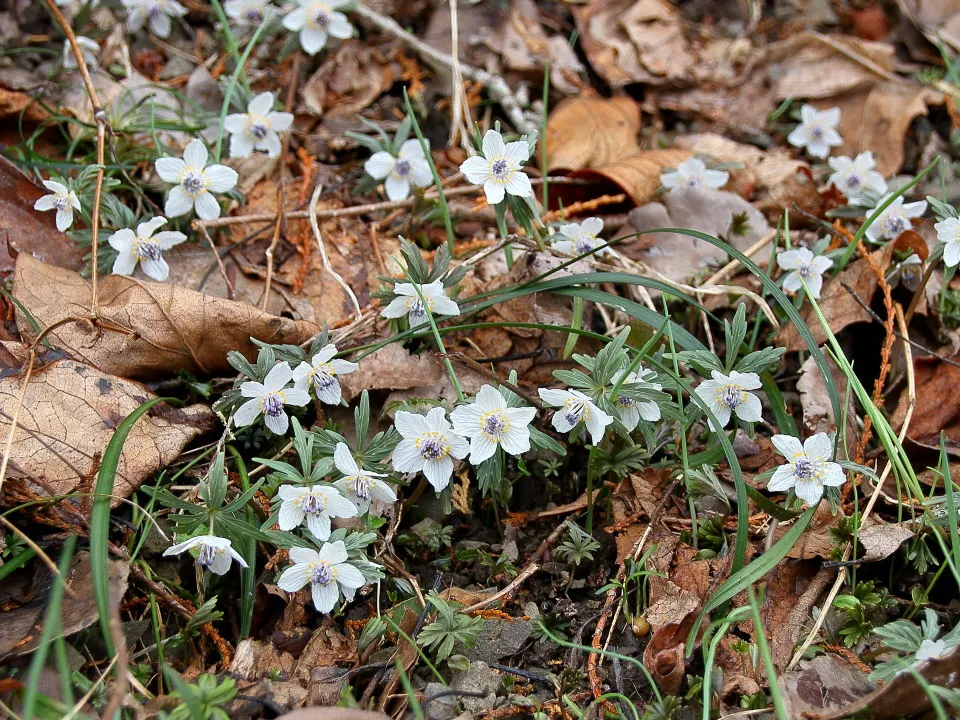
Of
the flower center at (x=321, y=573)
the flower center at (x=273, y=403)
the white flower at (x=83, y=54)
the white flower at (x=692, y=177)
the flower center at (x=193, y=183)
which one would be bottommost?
the flower center at (x=321, y=573)

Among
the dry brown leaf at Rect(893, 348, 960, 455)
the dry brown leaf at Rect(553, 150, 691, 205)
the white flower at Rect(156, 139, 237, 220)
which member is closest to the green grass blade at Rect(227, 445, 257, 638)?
the white flower at Rect(156, 139, 237, 220)

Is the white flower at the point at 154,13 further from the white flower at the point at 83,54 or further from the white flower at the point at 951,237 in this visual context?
the white flower at the point at 951,237

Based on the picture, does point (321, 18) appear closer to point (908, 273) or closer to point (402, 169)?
point (402, 169)

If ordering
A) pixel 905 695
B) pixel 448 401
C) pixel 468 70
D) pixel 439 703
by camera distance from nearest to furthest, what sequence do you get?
pixel 905 695, pixel 439 703, pixel 448 401, pixel 468 70

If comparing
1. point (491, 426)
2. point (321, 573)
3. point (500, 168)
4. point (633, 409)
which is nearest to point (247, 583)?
point (321, 573)

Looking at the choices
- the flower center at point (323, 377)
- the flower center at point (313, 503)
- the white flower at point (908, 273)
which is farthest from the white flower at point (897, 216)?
the flower center at point (313, 503)

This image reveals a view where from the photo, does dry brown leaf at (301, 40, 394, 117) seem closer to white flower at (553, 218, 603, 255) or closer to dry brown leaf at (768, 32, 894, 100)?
white flower at (553, 218, 603, 255)
